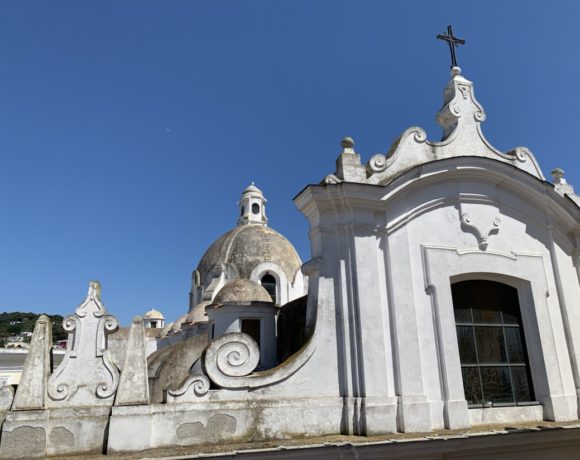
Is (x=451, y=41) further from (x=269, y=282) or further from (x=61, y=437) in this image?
(x=269, y=282)

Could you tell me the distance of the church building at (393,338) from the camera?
19.2 ft

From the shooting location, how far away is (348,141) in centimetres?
788

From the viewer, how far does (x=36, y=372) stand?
18.7 feet

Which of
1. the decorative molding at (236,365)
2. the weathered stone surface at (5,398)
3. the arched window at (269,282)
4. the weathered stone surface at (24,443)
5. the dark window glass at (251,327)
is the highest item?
the arched window at (269,282)

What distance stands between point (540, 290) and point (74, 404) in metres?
7.85

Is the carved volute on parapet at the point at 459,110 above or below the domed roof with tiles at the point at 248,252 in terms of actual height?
below

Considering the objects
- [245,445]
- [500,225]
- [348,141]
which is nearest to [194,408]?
[245,445]

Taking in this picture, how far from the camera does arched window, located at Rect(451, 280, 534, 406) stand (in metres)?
7.77

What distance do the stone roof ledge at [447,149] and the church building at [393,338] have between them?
0.03 m

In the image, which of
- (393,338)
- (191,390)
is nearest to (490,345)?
(393,338)

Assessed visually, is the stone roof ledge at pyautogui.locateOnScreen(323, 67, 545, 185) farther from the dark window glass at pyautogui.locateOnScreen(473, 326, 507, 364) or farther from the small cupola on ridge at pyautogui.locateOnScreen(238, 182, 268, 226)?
the small cupola on ridge at pyautogui.locateOnScreen(238, 182, 268, 226)

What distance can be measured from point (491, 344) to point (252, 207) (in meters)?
21.1

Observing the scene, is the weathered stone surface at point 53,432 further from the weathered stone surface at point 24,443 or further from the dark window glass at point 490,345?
the dark window glass at point 490,345

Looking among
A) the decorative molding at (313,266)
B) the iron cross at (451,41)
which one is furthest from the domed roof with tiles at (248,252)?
the decorative molding at (313,266)
